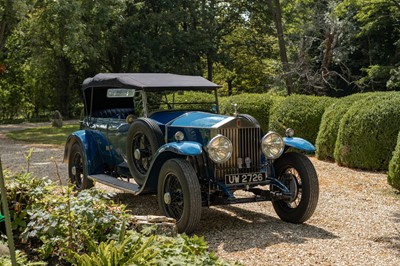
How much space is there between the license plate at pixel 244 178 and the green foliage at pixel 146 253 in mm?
1820

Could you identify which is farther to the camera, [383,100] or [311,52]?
[311,52]

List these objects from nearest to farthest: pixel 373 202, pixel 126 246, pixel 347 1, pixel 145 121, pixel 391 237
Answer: pixel 126 246 < pixel 391 237 < pixel 145 121 < pixel 373 202 < pixel 347 1

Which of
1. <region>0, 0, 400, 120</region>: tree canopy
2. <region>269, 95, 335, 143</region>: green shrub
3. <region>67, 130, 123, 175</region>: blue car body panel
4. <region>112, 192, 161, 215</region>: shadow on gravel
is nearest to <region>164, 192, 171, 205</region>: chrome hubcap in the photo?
<region>112, 192, 161, 215</region>: shadow on gravel

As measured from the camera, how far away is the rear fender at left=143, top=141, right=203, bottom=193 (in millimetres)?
5734

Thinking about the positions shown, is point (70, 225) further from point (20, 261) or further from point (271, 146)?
point (271, 146)

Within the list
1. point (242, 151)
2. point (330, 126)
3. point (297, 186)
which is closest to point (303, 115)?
point (330, 126)

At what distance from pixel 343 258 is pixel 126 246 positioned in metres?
2.22

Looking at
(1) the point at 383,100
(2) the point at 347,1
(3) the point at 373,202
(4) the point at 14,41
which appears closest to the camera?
(3) the point at 373,202

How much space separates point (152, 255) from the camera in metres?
3.54

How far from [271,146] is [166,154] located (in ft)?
4.05

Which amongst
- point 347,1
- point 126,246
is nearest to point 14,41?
point 347,1

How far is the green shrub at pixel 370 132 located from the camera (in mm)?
10234

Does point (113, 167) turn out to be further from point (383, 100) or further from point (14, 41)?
point (14, 41)

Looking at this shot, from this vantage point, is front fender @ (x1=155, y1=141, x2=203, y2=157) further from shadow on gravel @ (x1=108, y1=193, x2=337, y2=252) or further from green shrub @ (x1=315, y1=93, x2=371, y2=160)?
green shrub @ (x1=315, y1=93, x2=371, y2=160)
